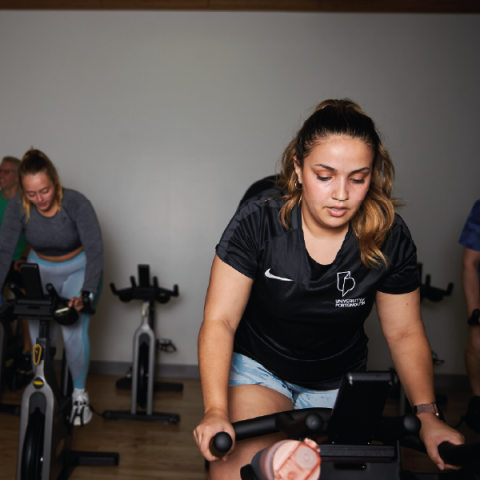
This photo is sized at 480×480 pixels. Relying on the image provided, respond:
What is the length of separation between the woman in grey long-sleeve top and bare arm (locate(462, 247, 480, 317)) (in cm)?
197

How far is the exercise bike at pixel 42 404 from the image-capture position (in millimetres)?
1935

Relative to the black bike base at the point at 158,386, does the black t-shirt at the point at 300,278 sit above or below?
above

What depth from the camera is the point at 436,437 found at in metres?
0.90

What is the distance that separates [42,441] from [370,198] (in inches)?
67.4

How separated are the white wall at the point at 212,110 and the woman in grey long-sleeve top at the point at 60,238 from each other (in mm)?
956

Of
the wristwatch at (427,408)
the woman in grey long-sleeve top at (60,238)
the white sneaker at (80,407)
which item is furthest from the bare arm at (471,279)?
the white sneaker at (80,407)

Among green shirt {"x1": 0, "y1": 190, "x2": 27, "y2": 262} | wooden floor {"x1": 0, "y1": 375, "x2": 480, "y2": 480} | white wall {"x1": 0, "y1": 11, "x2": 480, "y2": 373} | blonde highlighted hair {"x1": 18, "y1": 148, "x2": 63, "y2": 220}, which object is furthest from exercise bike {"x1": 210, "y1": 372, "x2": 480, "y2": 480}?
green shirt {"x1": 0, "y1": 190, "x2": 27, "y2": 262}

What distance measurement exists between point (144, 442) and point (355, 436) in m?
2.07

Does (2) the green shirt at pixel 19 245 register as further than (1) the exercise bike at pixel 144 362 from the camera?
Yes

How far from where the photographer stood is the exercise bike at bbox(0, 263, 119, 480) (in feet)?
6.35

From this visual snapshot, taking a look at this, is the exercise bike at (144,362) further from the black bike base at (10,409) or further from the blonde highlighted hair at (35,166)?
the blonde highlighted hair at (35,166)

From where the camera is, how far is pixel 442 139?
3.53m

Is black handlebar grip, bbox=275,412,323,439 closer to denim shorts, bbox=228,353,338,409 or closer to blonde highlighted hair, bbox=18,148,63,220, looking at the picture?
denim shorts, bbox=228,353,338,409

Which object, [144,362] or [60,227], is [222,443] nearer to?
[60,227]
